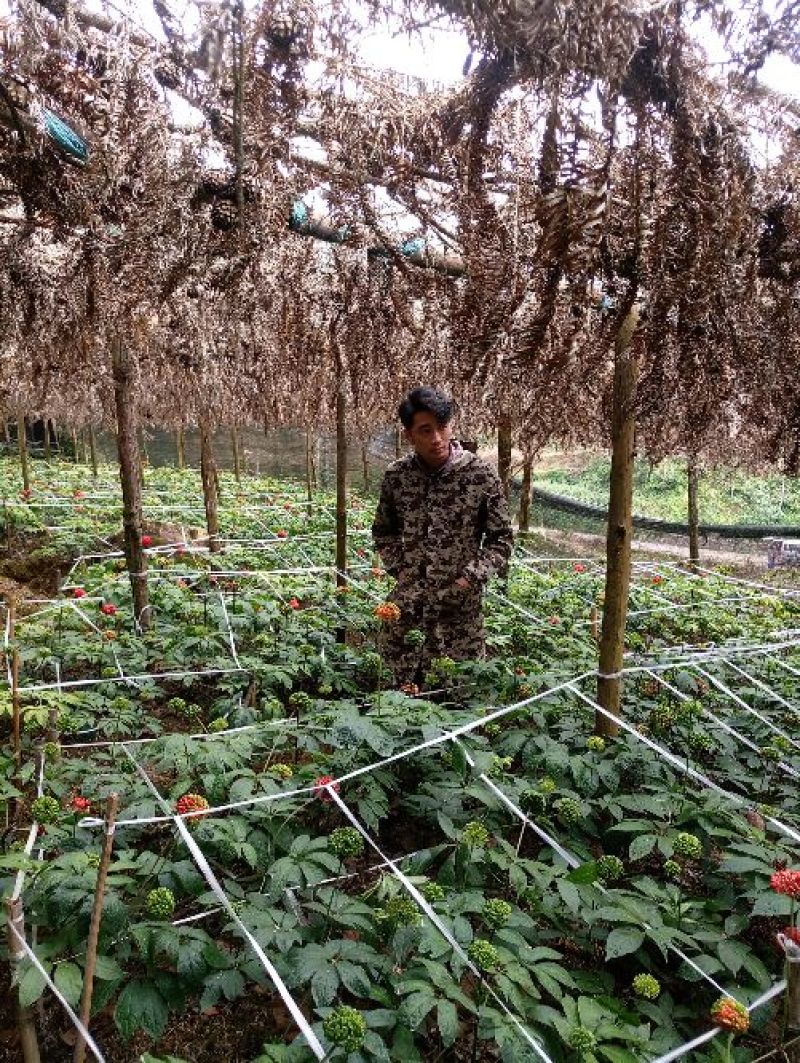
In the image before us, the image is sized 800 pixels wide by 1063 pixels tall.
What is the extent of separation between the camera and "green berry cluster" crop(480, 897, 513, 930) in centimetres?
167

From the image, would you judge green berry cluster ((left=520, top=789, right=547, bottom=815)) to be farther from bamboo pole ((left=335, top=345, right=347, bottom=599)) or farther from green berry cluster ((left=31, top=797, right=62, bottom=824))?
bamboo pole ((left=335, top=345, right=347, bottom=599))

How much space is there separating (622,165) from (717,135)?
0.24 m

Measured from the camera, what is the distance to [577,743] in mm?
2588

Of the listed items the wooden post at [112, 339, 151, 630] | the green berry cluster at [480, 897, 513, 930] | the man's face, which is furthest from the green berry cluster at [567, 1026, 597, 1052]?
the wooden post at [112, 339, 151, 630]

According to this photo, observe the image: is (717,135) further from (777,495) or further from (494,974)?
(777,495)

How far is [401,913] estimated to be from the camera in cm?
162

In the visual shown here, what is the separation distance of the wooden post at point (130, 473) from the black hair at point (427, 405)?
6.52 ft

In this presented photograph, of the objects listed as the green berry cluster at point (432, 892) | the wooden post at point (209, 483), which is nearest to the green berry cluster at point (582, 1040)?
the green berry cluster at point (432, 892)

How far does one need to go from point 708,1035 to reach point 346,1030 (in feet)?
2.55

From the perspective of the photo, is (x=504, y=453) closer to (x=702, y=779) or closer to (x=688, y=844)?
(x=702, y=779)

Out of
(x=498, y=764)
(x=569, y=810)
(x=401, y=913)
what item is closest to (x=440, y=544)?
(x=498, y=764)

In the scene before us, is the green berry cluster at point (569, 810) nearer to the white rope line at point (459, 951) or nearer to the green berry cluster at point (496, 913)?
the green berry cluster at point (496, 913)

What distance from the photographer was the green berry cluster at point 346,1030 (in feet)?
4.27

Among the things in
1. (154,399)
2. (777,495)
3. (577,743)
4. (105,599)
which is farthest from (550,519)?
(577,743)
